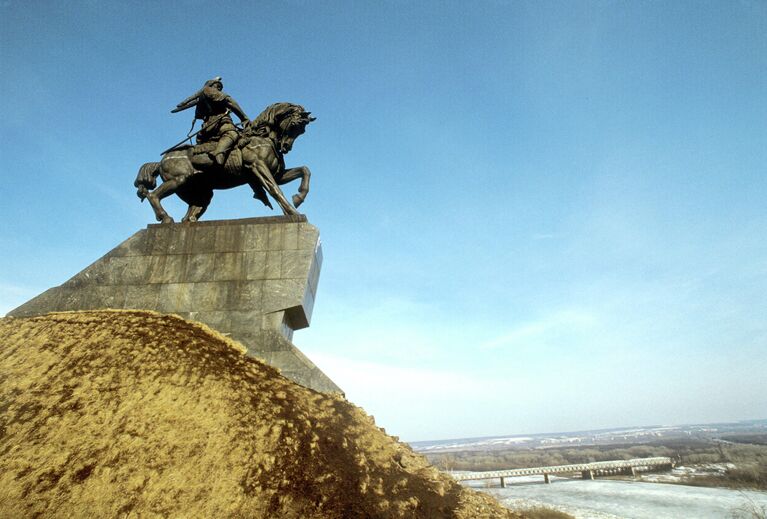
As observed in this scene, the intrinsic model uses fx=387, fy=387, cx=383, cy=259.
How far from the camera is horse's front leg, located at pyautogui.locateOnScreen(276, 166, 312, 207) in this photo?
887 centimetres

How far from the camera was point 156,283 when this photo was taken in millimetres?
7102

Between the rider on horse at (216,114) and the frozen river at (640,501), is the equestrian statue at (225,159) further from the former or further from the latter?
the frozen river at (640,501)

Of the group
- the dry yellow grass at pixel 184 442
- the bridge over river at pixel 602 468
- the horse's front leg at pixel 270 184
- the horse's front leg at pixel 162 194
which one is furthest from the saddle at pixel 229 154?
the bridge over river at pixel 602 468

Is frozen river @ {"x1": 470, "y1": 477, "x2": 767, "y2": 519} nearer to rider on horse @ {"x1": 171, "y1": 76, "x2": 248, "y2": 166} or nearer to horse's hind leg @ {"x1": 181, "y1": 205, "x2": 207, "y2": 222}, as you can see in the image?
horse's hind leg @ {"x1": 181, "y1": 205, "x2": 207, "y2": 222}

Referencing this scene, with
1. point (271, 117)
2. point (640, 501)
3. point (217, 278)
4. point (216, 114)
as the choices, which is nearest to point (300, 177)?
point (271, 117)

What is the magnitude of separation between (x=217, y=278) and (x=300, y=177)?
3.44 m

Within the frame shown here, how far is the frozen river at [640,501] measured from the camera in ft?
115

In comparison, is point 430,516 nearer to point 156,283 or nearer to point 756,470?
point 156,283

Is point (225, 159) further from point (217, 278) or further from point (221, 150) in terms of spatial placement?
point (217, 278)

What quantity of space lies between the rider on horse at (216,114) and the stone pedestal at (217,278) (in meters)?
2.32

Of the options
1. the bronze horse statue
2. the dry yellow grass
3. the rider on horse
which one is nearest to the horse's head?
the bronze horse statue

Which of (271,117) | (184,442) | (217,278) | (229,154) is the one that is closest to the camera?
(184,442)

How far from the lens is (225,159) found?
29.2 ft

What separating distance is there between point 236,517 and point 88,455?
188cm
